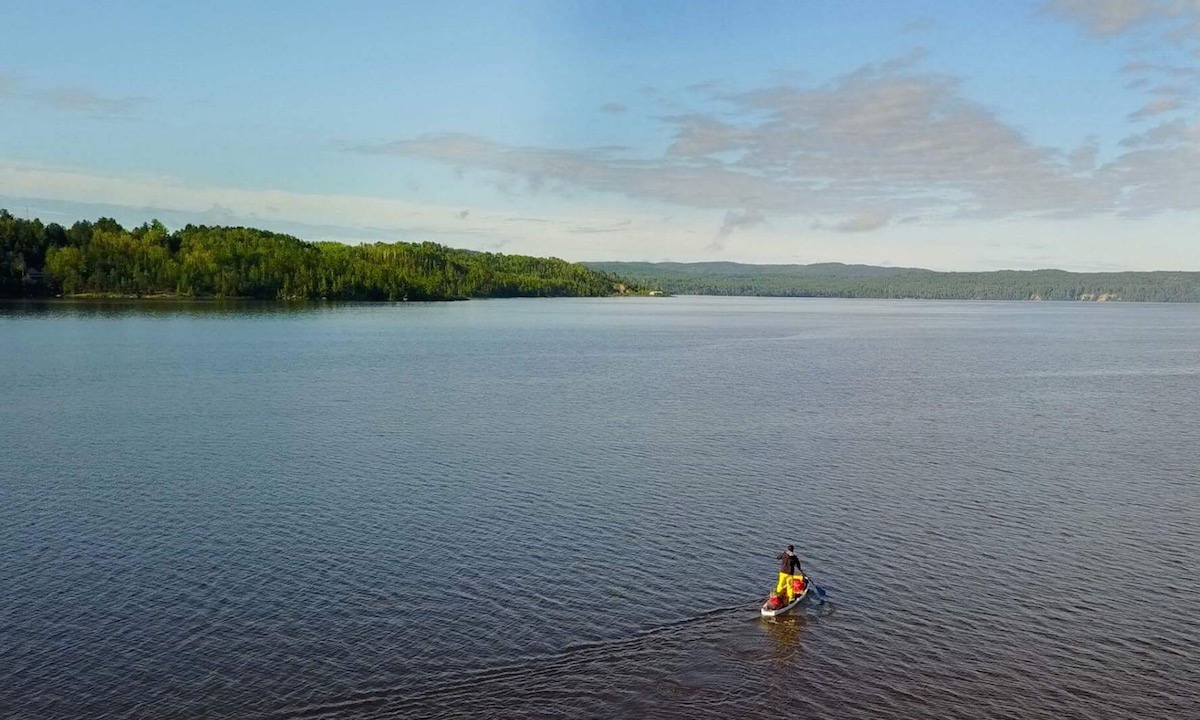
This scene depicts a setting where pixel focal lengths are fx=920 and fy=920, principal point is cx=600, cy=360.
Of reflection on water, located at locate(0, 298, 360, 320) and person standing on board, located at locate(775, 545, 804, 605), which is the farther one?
reflection on water, located at locate(0, 298, 360, 320)

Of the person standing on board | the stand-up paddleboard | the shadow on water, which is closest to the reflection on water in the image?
the shadow on water

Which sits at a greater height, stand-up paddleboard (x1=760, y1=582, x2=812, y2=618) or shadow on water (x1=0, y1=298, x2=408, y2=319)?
shadow on water (x1=0, y1=298, x2=408, y2=319)

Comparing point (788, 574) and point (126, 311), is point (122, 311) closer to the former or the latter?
point (126, 311)

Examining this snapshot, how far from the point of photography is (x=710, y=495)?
141 feet

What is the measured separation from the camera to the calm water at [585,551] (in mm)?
23969

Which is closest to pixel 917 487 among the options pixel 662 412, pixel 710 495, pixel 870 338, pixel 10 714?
pixel 710 495

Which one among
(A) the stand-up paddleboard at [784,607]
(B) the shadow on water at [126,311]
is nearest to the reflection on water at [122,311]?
(B) the shadow on water at [126,311]

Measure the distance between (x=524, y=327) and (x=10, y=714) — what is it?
147299 mm

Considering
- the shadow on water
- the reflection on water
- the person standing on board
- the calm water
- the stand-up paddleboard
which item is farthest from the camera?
the shadow on water

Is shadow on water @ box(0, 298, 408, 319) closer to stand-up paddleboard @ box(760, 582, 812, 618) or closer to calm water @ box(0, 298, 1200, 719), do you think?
calm water @ box(0, 298, 1200, 719)

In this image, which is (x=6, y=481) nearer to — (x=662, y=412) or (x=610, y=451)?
(x=610, y=451)

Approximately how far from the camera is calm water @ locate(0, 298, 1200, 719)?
24.0 meters

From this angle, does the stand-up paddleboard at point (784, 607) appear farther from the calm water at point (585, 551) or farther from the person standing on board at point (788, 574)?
the calm water at point (585, 551)

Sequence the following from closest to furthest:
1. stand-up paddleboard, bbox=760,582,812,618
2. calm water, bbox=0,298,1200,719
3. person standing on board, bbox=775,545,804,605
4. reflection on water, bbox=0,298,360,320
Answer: calm water, bbox=0,298,1200,719
stand-up paddleboard, bbox=760,582,812,618
person standing on board, bbox=775,545,804,605
reflection on water, bbox=0,298,360,320
